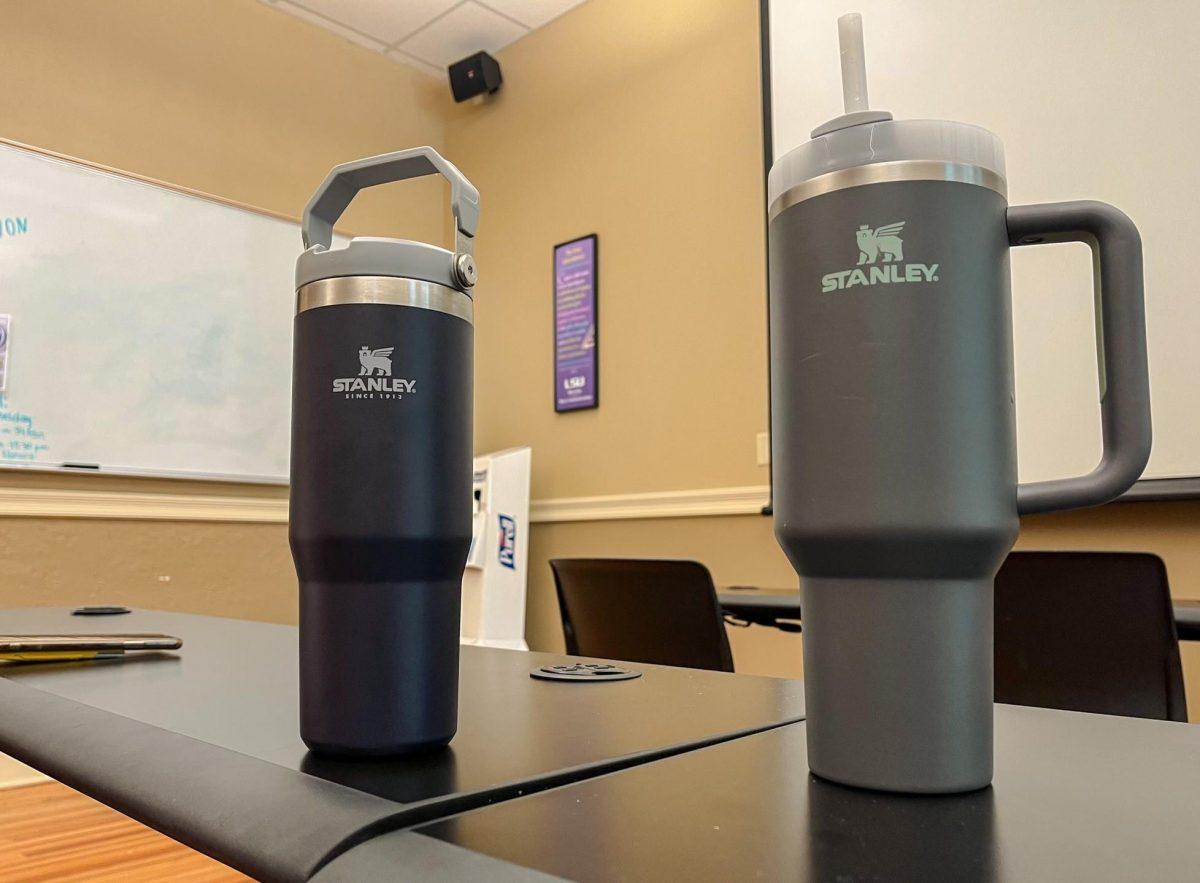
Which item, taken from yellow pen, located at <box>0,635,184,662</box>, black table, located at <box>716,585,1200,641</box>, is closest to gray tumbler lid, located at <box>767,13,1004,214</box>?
yellow pen, located at <box>0,635,184,662</box>

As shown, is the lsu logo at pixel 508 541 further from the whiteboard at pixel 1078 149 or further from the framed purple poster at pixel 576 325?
the whiteboard at pixel 1078 149

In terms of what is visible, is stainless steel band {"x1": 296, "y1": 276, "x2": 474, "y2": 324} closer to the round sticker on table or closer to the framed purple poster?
the round sticker on table

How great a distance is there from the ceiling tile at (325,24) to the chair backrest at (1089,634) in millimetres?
3539

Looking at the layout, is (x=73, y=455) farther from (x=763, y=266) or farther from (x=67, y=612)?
(x=763, y=266)

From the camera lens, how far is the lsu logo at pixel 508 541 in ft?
11.2

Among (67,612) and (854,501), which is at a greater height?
(854,501)

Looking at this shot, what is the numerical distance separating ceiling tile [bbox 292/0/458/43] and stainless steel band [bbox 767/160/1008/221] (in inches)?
146

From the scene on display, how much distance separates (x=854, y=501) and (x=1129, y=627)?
1127mm

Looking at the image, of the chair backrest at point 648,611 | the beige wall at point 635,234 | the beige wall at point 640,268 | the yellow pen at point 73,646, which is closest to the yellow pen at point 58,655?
the yellow pen at point 73,646

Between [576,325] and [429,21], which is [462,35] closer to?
[429,21]

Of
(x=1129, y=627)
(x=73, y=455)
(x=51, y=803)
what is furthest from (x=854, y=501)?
(x=73, y=455)

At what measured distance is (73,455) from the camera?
297cm

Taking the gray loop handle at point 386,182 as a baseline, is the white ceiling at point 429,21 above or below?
above

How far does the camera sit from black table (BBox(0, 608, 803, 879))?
301 mm
